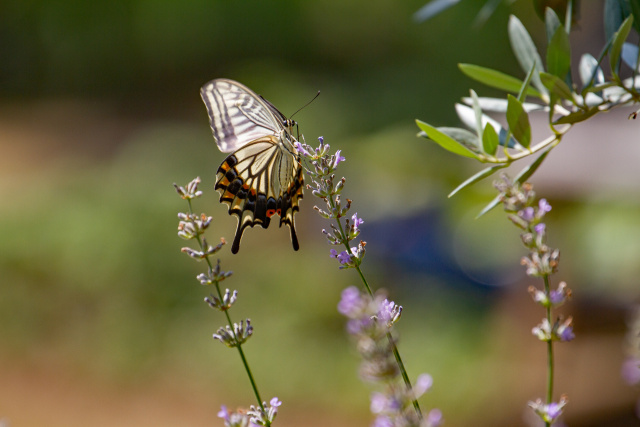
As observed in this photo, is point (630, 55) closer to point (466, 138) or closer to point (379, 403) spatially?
point (466, 138)

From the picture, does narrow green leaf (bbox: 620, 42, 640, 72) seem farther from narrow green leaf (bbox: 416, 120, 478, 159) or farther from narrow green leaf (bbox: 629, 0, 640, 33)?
narrow green leaf (bbox: 416, 120, 478, 159)

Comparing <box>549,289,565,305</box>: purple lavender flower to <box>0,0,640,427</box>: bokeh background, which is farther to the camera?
<box>0,0,640,427</box>: bokeh background

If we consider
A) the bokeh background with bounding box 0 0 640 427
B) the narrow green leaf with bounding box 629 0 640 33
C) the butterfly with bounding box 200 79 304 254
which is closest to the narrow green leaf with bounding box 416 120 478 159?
the narrow green leaf with bounding box 629 0 640 33

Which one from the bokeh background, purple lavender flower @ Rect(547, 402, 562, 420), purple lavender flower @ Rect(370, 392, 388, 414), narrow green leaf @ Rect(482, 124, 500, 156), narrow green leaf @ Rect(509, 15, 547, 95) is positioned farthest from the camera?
the bokeh background

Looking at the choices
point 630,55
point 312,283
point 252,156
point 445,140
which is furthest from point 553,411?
point 312,283

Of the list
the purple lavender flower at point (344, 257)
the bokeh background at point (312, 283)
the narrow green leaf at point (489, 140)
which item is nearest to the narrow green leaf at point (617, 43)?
the narrow green leaf at point (489, 140)

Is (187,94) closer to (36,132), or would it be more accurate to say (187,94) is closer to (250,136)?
(36,132)

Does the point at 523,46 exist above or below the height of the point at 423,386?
above

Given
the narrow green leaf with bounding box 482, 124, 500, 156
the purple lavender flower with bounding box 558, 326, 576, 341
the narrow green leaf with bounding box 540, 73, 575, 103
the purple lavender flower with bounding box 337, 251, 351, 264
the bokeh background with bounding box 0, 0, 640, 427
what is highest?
the bokeh background with bounding box 0, 0, 640, 427
